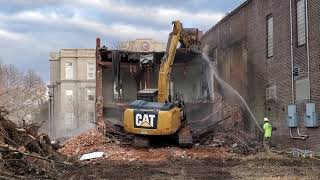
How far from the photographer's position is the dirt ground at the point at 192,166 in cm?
1338

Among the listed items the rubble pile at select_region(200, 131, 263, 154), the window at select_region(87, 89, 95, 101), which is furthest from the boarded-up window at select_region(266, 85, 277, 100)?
the window at select_region(87, 89, 95, 101)

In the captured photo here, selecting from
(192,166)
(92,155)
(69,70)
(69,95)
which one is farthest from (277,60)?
(69,70)

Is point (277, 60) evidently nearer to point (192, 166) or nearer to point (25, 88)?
point (192, 166)

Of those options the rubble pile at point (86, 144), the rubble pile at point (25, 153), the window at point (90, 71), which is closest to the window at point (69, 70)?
the window at point (90, 71)

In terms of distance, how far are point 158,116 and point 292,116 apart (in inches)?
217

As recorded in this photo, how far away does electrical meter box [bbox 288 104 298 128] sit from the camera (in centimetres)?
2080

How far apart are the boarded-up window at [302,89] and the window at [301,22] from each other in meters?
1.42

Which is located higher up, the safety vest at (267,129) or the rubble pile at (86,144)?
the safety vest at (267,129)

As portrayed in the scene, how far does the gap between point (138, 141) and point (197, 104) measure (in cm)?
450

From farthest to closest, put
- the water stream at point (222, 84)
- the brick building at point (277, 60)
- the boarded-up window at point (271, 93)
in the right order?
the water stream at point (222, 84) < the boarded-up window at point (271, 93) < the brick building at point (277, 60)

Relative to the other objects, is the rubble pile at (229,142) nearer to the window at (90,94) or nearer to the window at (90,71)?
the window at (90,94)

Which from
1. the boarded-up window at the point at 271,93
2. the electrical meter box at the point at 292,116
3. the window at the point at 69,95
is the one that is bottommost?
the electrical meter box at the point at 292,116

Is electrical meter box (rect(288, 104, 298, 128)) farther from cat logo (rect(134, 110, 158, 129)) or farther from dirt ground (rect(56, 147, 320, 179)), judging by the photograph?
cat logo (rect(134, 110, 158, 129))

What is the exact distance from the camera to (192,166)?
614 inches
